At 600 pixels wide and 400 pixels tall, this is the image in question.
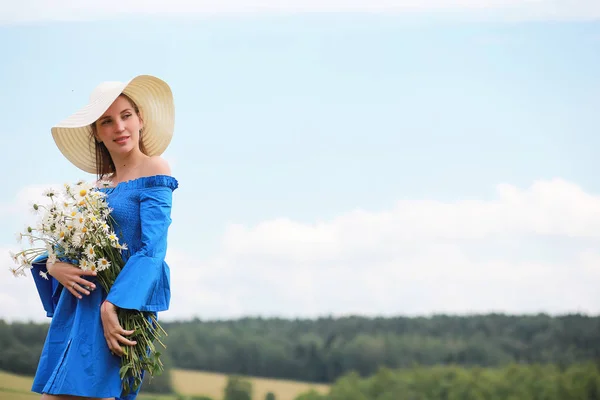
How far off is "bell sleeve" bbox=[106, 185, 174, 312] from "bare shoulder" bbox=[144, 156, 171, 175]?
Answer: 0.07m

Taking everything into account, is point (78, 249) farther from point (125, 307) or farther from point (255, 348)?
point (255, 348)

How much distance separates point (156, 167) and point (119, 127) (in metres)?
0.19

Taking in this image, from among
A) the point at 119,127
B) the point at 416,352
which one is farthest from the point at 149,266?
the point at 416,352

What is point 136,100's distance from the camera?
8.27 feet

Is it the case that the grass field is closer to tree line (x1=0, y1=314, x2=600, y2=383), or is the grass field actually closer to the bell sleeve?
tree line (x1=0, y1=314, x2=600, y2=383)

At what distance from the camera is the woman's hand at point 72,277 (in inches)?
88.4

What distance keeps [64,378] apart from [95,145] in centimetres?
87

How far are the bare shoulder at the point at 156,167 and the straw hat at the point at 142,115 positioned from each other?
0.76 feet

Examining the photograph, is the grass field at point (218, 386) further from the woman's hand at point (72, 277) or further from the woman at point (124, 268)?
the woman's hand at point (72, 277)

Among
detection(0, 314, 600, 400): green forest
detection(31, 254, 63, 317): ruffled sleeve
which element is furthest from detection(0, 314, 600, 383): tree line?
detection(31, 254, 63, 317): ruffled sleeve

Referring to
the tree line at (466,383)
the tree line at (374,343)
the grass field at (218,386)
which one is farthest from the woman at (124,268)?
the tree line at (466,383)

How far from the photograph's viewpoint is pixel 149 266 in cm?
221

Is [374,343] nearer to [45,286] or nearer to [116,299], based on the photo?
[45,286]

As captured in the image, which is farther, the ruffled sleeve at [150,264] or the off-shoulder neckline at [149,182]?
the off-shoulder neckline at [149,182]
